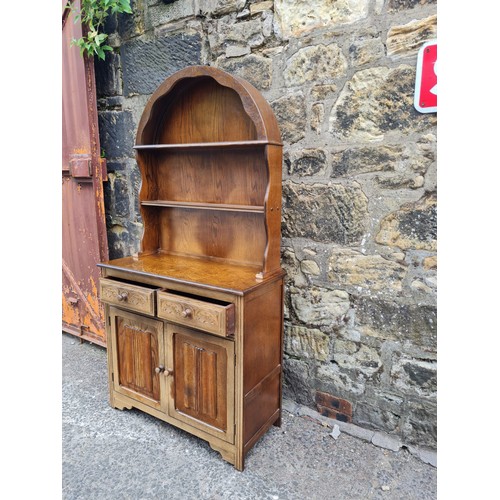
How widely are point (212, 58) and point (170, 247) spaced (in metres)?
1.12

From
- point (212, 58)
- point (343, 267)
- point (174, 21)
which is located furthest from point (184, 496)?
point (174, 21)

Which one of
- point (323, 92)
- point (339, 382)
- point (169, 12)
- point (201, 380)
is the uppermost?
point (169, 12)

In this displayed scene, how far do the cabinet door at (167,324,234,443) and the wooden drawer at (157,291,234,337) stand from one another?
8 centimetres

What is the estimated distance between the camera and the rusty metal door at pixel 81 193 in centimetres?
250

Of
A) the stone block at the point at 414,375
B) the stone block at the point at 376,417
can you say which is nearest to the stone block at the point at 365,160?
the stone block at the point at 414,375

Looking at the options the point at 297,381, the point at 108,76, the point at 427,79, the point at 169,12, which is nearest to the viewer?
the point at 427,79

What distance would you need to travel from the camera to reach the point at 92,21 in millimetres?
2422

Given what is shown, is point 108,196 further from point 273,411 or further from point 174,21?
point 273,411

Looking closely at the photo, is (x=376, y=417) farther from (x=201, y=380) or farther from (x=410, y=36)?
(x=410, y=36)

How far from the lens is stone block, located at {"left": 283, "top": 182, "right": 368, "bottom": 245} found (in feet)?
5.95

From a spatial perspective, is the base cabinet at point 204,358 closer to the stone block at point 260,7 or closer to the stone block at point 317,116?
the stone block at point 317,116

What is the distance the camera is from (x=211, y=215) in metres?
2.10

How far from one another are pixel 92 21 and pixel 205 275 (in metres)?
1.89

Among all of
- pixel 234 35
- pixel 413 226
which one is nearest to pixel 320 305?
pixel 413 226
